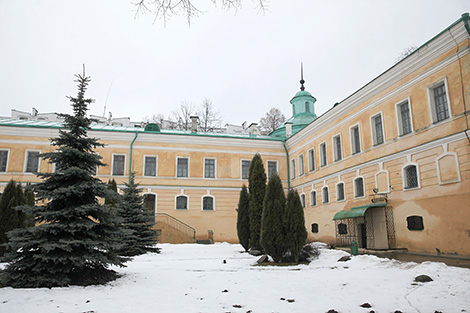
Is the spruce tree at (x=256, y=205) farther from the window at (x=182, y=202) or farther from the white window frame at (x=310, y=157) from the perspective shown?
the window at (x=182, y=202)

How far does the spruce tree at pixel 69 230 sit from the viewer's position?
6.77m

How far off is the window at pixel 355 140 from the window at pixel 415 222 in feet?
17.5

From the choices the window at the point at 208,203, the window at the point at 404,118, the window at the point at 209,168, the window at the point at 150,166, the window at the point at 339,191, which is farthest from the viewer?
the window at the point at 209,168

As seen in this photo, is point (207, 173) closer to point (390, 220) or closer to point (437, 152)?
point (390, 220)

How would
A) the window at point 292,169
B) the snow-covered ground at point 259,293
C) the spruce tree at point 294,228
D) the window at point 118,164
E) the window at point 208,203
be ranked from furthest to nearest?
the window at point 292,169
the window at point 208,203
the window at point 118,164
the spruce tree at point 294,228
the snow-covered ground at point 259,293

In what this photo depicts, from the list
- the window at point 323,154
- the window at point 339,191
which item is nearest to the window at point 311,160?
the window at point 323,154

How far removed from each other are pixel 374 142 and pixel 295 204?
25.8 feet

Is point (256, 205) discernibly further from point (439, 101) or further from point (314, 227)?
point (314, 227)

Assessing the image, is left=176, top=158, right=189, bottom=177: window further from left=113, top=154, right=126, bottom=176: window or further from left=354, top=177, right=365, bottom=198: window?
left=354, top=177, right=365, bottom=198: window

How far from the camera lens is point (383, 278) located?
7828 mm

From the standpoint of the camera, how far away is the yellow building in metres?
12.4

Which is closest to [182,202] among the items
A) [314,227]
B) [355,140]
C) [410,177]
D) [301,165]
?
[301,165]

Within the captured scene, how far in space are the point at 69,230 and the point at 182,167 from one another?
1844cm

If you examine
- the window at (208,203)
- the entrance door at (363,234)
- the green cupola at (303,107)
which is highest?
the green cupola at (303,107)
